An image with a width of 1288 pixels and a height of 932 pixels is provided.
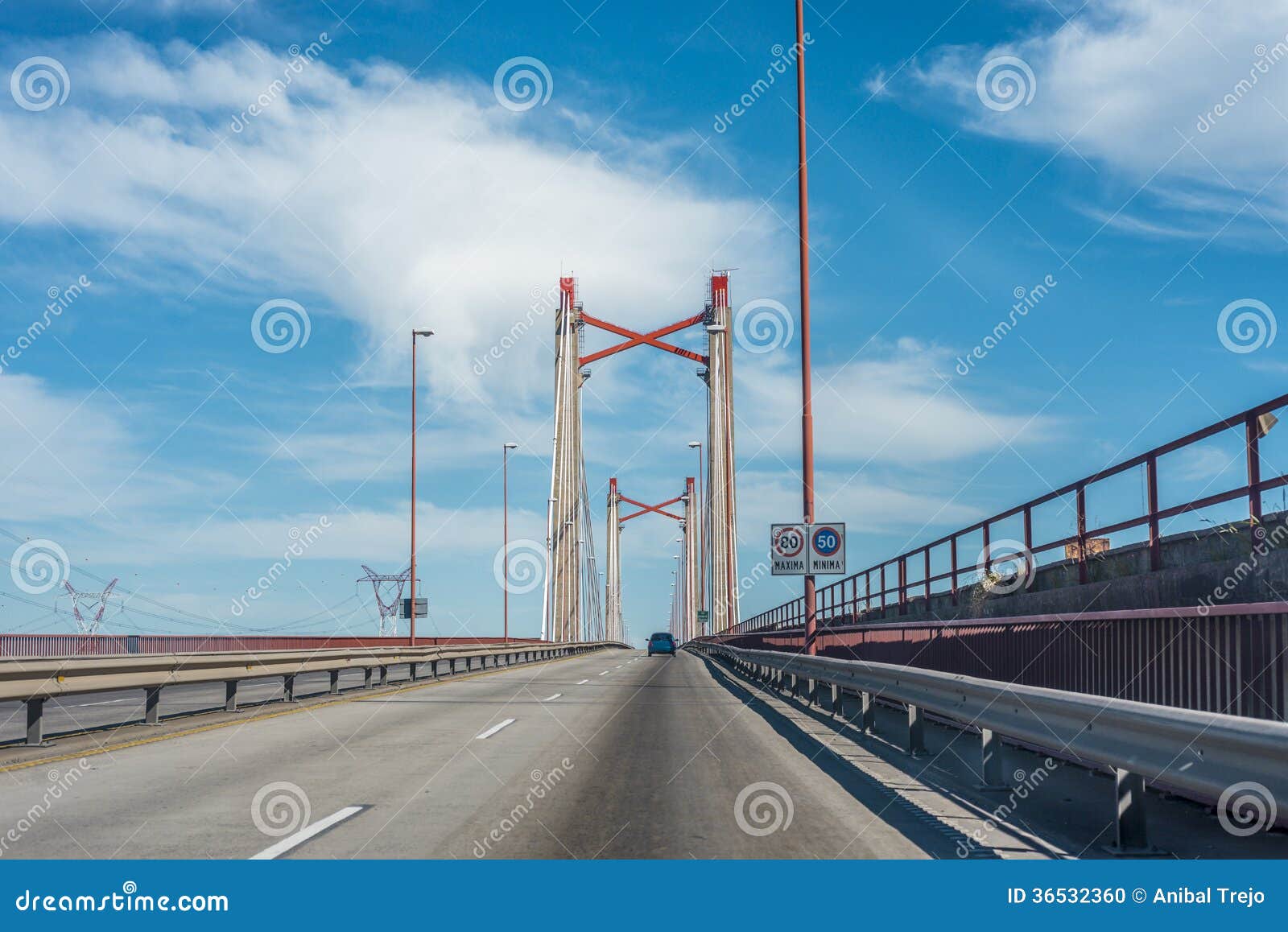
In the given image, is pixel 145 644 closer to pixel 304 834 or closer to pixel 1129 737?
pixel 304 834

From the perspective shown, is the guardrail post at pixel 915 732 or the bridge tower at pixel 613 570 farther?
the bridge tower at pixel 613 570

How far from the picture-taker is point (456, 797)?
29.3 feet

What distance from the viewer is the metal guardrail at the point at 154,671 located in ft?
39.1

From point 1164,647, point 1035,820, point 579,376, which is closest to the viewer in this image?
point 1035,820

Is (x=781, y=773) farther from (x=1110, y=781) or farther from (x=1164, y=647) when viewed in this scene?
(x=1164, y=647)

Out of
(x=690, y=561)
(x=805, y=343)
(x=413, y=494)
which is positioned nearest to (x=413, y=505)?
(x=413, y=494)

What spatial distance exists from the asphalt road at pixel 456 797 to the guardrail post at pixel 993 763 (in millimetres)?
881

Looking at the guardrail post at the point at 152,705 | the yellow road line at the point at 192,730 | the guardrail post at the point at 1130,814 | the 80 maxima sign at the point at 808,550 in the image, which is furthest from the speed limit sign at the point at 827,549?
the guardrail post at the point at 1130,814

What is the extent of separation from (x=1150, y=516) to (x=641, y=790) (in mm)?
5772

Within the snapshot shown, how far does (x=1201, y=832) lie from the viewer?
713 cm

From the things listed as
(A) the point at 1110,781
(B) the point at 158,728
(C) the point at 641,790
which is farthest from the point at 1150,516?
(B) the point at 158,728

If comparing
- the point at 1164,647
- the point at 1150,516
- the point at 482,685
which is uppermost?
the point at 1150,516

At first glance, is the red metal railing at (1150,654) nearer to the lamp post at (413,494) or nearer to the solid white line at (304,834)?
the solid white line at (304,834)

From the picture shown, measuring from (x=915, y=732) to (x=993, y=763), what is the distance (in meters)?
2.62
